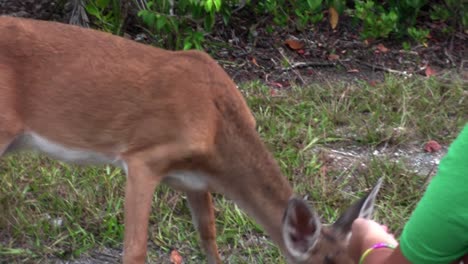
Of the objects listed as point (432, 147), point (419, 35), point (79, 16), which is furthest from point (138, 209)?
point (419, 35)

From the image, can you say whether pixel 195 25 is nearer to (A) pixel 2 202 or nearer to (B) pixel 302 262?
(A) pixel 2 202

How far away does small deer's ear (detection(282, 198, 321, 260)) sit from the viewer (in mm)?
4211

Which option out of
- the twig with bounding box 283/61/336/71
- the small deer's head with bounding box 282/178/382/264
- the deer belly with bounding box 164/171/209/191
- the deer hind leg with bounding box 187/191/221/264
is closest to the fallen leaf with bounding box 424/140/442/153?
the twig with bounding box 283/61/336/71

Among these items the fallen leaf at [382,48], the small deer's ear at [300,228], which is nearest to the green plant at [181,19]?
the fallen leaf at [382,48]

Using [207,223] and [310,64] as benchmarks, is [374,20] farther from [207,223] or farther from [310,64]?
[207,223]

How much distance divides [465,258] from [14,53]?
127 inches

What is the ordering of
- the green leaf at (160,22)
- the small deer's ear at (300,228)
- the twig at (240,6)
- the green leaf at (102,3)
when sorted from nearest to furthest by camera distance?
the small deer's ear at (300,228)
the green leaf at (160,22)
the green leaf at (102,3)
the twig at (240,6)

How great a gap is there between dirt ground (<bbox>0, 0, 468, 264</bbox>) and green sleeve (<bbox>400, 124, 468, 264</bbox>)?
5.57m

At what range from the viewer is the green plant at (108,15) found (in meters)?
7.92

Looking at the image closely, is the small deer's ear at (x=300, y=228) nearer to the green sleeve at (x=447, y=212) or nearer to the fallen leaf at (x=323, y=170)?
the fallen leaf at (x=323, y=170)

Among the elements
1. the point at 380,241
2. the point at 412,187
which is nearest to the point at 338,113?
the point at 412,187

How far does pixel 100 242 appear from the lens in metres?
5.46

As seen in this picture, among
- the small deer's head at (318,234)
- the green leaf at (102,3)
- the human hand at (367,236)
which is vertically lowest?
the green leaf at (102,3)

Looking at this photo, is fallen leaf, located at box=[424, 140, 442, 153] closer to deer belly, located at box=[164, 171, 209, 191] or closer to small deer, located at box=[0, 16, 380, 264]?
small deer, located at box=[0, 16, 380, 264]
